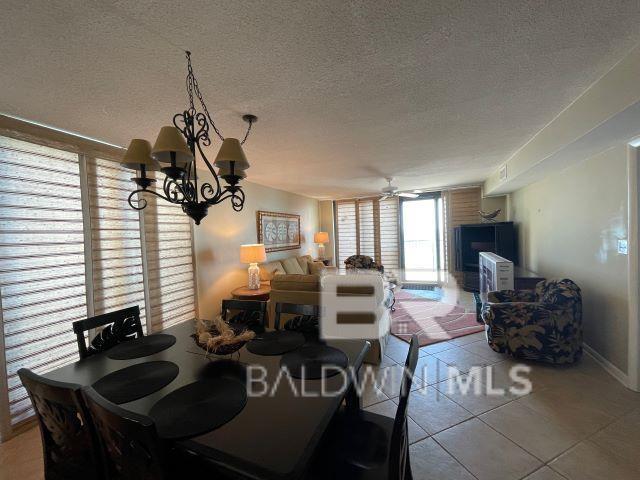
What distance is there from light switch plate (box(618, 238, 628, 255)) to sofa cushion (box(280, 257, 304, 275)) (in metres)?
4.43

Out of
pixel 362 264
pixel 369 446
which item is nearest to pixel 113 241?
pixel 369 446

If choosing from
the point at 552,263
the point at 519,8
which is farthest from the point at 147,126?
the point at 552,263

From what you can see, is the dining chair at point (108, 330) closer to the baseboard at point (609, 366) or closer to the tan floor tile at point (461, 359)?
the tan floor tile at point (461, 359)

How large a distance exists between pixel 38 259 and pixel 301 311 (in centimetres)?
221

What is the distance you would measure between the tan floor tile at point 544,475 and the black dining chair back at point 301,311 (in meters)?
1.58

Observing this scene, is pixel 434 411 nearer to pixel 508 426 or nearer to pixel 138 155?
pixel 508 426

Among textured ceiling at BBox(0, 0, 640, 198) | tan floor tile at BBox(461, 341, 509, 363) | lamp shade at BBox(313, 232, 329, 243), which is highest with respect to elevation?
textured ceiling at BBox(0, 0, 640, 198)

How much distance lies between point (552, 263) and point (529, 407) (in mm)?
2481

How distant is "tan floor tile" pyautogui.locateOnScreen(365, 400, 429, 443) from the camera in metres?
1.90

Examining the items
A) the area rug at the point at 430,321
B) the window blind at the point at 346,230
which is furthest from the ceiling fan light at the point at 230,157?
the window blind at the point at 346,230

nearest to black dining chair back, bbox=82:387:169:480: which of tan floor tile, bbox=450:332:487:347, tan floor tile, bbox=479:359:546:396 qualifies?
tan floor tile, bbox=479:359:546:396

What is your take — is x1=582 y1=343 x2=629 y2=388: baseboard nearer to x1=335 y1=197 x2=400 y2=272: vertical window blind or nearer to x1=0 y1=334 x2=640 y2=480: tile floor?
x1=0 y1=334 x2=640 y2=480: tile floor

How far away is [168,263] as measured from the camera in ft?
11.0

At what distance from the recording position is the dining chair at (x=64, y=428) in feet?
3.26
